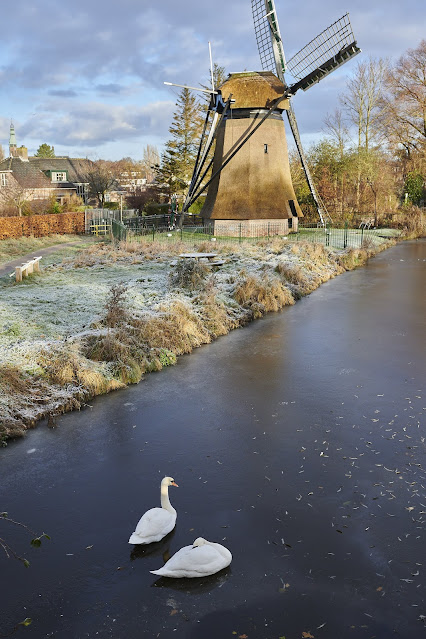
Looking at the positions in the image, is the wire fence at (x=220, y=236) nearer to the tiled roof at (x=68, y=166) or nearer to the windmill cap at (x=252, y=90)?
the windmill cap at (x=252, y=90)

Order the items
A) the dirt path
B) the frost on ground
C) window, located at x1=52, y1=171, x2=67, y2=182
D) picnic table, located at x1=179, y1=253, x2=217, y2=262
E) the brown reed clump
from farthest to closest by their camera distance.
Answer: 1. window, located at x1=52, y1=171, x2=67, y2=182
2. the dirt path
3. picnic table, located at x1=179, y1=253, x2=217, y2=262
4. the brown reed clump
5. the frost on ground

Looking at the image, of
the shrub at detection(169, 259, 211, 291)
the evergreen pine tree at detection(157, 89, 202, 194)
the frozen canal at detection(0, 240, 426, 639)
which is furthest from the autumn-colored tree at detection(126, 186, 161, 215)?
the frozen canal at detection(0, 240, 426, 639)

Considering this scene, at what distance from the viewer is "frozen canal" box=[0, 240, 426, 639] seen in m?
4.34

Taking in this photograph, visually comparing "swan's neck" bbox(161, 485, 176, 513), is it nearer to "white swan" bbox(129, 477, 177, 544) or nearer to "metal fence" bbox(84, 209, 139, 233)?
"white swan" bbox(129, 477, 177, 544)

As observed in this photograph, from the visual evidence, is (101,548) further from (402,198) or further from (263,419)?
(402,198)

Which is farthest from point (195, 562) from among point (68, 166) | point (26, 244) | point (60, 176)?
point (68, 166)

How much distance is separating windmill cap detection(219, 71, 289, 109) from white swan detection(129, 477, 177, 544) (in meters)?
23.7

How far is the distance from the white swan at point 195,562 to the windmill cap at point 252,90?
24.3 meters

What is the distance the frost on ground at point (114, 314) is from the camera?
28.5 feet

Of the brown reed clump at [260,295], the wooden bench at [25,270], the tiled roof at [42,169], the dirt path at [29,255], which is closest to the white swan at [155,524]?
the brown reed clump at [260,295]

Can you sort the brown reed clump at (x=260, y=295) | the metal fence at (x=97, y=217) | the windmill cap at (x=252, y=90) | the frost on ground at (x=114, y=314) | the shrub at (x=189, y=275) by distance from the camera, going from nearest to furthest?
the frost on ground at (x=114, y=314), the shrub at (x=189, y=275), the brown reed clump at (x=260, y=295), the windmill cap at (x=252, y=90), the metal fence at (x=97, y=217)

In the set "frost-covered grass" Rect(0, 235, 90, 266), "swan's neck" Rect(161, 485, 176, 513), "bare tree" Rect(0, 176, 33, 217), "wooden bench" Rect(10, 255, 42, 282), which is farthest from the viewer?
"bare tree" Rect(0, 176, 33, 217)

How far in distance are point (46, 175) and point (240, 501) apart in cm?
5570

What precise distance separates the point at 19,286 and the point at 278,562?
39.8 ft
